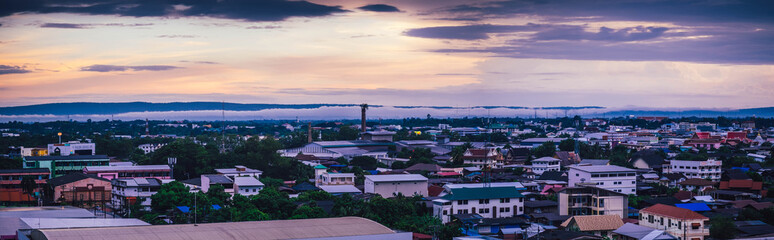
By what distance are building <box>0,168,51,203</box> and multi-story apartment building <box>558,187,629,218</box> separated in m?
15.3

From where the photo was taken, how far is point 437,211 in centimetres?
1900

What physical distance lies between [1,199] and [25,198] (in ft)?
2.24

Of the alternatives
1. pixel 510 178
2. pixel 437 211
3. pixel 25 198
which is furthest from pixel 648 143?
pixel 25 198

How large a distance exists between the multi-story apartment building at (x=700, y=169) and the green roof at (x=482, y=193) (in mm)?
Result: 11949

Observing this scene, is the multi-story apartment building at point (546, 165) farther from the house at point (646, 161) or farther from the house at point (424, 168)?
the house at point (424, 168)

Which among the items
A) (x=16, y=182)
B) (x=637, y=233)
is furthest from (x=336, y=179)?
(x=637, y=233)

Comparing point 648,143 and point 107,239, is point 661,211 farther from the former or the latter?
point 648,143

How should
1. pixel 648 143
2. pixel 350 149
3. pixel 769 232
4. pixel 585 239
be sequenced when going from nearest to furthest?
1. pixel 585 239
2. pixel 769 232
3. pixel 350 149
4. pixel 648 143

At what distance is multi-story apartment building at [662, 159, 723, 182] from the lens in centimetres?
2864

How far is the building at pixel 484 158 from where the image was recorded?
1337 inches

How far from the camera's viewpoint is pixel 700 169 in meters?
28.8

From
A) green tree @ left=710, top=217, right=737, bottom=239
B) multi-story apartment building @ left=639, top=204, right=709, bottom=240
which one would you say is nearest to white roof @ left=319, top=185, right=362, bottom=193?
multi-story apartment building @ left=639, top=204, right=709, bottom=240

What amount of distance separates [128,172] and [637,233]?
17.2 m

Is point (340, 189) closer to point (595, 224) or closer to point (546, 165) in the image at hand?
point (595, 224)
